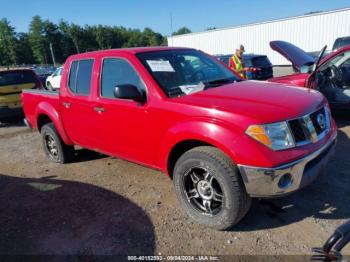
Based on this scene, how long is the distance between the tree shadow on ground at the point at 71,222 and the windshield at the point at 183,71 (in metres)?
1.55

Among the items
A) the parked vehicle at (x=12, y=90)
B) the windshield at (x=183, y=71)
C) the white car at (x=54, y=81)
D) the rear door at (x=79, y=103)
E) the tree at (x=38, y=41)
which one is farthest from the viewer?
the tree at (x=38, y=41)

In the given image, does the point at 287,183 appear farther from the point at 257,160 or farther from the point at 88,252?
the point at 88,252

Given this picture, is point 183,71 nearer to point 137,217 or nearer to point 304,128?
point 304,128

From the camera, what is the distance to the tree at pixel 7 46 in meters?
78.1

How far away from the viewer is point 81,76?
460cm

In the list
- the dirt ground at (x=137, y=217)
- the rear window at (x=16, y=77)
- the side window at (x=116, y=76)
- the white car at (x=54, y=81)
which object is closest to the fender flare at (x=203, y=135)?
the side window at (x=116, y=76)

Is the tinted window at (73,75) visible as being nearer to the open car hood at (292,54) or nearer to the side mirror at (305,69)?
the open car hood at (292,54)

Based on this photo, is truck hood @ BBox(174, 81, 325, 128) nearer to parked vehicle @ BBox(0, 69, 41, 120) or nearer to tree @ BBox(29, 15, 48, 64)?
parked vehicle @ BBox(0, 69, 41, 120)

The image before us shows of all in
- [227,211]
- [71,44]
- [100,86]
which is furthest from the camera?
[71,44]

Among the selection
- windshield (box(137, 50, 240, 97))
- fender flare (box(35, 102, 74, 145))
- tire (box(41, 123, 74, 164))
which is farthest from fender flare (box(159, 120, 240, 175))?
tire (box(41, 123, 74, 164))

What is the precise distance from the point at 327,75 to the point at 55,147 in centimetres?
565

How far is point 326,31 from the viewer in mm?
24906

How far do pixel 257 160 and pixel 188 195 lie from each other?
101 centimetres

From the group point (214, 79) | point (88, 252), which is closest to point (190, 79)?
point (214, 79)
